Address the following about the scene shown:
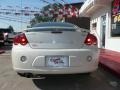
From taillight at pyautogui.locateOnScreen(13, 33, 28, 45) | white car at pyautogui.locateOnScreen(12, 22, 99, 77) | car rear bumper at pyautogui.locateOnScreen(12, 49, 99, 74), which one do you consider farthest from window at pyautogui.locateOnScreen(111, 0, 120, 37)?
taillight at pyautogui.locateOnScreen(13, 33, 28, 45)

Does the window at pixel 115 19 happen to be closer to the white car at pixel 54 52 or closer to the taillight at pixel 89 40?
the taillight at pixel 89 40

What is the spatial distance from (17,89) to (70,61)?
4.59ft

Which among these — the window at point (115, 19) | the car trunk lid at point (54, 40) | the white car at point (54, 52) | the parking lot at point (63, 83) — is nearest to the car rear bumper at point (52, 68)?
the white car at point (54, 52)

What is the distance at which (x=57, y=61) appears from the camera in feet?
25.9

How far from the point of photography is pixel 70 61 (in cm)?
789

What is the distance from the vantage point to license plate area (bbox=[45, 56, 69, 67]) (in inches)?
310

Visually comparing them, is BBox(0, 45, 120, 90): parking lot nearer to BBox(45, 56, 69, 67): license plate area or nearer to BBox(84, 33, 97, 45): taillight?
BBox(45, 56, 69, 67): license plate area

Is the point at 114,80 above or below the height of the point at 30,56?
below

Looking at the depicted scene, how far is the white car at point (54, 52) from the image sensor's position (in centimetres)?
788

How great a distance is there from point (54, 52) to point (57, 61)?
8.3 inches

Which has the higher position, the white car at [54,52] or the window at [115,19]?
the window at [115,19]

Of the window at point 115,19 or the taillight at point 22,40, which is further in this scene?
the window at point 115,19

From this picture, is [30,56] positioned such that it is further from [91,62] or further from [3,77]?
[3,77]

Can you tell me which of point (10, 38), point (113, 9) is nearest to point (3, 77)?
point (113, 9)
